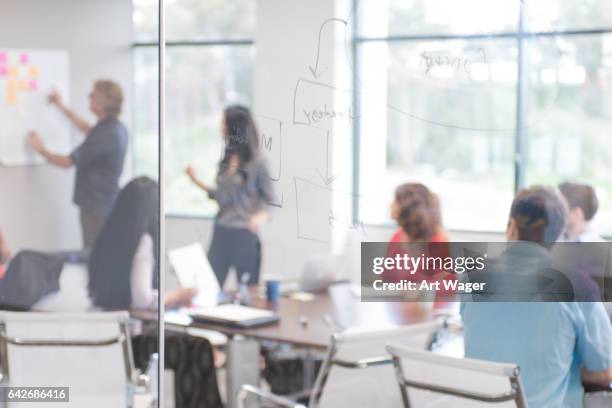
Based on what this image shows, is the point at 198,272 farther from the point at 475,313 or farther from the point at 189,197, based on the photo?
the point at 475,313

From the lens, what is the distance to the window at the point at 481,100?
1.82 meters

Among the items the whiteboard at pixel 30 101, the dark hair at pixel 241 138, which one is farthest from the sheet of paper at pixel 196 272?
the whiteboard at pixel 30 101

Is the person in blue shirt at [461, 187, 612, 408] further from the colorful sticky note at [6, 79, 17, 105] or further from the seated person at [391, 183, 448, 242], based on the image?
the colorful sticky note at [6, 79, 17, 105]

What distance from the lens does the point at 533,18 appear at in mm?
1812

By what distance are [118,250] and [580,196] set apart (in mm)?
1259

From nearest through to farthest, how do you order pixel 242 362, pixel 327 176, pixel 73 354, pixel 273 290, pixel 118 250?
pixel 327 176
pixel 73 354
pixel 118 250
pixel 273 290
pixel 242 362

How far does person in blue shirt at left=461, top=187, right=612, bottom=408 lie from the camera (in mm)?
1815

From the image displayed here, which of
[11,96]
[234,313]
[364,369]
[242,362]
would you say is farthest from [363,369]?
[11,96]

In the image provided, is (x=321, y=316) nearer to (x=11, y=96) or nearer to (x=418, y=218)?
(x=418, y=218)

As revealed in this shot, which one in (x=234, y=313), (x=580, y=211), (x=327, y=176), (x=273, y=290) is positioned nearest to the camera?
(x=580, y=211)

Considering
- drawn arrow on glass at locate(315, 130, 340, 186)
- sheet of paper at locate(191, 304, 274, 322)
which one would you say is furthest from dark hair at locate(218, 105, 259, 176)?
sheet of paper at locate(191, 304, 274, 322)

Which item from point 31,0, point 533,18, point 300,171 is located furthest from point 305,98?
point 31,0

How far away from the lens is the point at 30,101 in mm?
2379

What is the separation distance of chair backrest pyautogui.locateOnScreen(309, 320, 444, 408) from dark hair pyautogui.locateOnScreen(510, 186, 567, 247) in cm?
30
